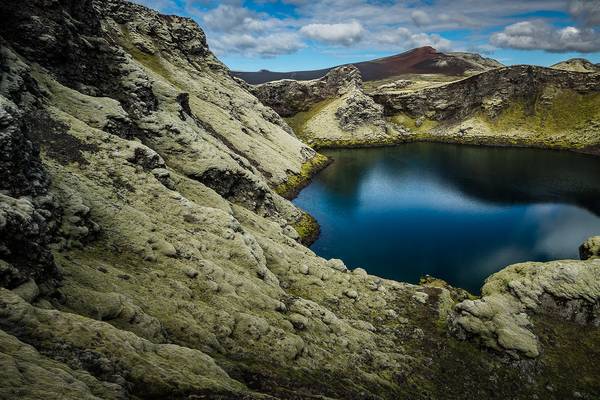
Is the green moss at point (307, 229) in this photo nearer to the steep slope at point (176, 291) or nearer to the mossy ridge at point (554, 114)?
the steep slope at point (176, 291)

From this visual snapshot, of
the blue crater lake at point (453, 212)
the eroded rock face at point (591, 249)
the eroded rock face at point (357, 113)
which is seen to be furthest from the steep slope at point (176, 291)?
the eroded rock face at point (357, 113)

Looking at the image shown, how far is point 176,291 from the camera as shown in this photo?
96.9 feet

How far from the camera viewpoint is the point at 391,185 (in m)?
118

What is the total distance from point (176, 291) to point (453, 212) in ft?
253

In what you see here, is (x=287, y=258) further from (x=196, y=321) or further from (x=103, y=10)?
(x=103, y=10)

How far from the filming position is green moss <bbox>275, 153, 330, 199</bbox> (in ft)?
333

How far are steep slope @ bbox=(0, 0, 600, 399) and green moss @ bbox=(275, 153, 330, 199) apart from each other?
35573 millimetres

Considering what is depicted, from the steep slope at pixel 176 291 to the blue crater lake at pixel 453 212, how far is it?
13.1 m

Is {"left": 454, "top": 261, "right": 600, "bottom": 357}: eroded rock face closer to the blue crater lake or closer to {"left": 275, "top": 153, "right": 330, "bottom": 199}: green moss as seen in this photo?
the blue crater lake

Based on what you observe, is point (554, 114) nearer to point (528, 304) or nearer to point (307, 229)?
point (307, 229)

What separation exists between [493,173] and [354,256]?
8732cm

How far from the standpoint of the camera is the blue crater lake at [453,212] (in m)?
67.9

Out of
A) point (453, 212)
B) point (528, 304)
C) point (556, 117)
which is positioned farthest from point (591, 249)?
point (556, 117)

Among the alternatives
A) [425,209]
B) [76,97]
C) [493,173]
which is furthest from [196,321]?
[493,173]
